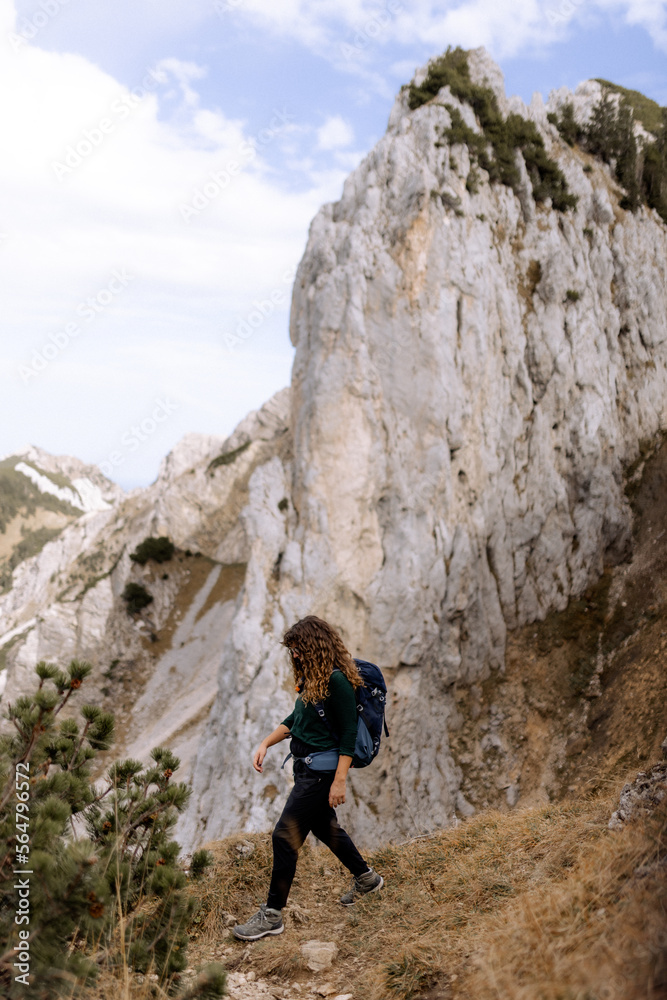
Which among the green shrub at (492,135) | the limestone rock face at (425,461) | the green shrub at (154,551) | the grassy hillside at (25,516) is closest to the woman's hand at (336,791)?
the limestone rock face at (425,461)

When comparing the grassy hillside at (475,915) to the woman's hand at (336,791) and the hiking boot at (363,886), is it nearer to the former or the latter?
the hiking boot at (363,886)

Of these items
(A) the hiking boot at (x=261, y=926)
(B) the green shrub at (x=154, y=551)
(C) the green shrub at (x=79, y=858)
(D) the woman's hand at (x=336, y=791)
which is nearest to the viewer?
(C) the green shrub at (x=79, y=858)

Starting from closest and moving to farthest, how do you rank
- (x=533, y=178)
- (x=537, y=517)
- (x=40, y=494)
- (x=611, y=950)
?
(x=611, y=950) < (x=537, y=517) < (x=533, y=178) < (x=40, y=494)

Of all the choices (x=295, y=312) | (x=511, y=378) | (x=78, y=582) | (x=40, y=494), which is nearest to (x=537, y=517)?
(x=511, y=378)

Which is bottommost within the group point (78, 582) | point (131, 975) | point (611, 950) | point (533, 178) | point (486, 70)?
point (78, 582)

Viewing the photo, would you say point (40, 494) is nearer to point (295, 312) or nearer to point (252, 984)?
point (295, 312)

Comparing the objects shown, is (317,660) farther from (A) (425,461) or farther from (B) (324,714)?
(A) (425,461)

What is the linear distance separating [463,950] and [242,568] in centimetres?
3937

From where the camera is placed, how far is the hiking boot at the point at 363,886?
5848 mm

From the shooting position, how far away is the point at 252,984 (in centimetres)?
477

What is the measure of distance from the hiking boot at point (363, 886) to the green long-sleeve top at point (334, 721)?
1547 mm

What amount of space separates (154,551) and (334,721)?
39.6 m

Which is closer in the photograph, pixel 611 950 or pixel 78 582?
pixel 611 950

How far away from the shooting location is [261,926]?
5.43m
